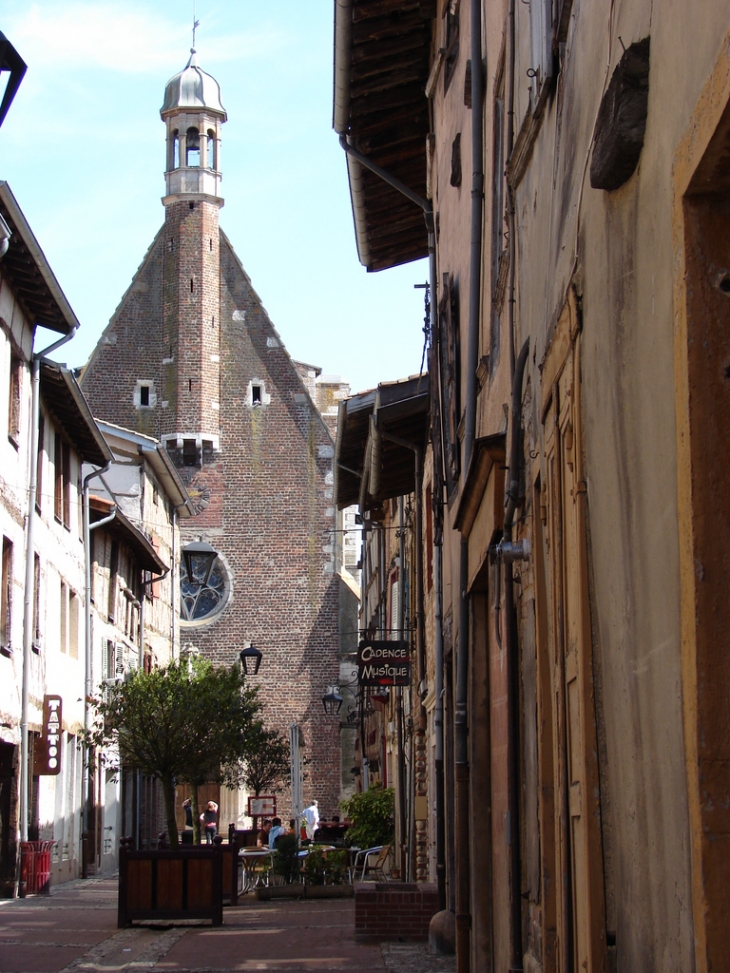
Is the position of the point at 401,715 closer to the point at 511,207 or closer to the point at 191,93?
the point at 511,207

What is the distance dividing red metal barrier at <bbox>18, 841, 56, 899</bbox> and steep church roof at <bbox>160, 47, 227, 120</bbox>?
3063 cm

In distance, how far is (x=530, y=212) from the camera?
6215 mm

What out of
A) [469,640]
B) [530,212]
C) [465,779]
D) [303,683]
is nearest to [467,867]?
[465,779]

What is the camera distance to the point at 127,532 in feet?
92.7

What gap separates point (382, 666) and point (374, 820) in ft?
16.8

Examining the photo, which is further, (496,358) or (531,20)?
(496,358)

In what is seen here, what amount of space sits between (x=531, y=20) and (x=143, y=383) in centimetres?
3804

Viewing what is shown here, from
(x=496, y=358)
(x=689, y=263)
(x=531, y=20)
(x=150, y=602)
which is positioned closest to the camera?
(x=689, y=263)

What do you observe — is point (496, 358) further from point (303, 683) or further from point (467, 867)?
point (303, 683)

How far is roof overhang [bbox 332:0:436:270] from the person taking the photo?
12.0 m

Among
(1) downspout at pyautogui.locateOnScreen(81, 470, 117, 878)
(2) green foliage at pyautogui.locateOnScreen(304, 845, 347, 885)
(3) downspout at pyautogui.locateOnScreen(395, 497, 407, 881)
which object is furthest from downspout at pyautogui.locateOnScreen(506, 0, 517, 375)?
(1) downspout at pyautogui.locateOnScreen(81, 470, 117, 878)

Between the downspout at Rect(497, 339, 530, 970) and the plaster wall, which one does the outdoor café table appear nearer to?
the downspout at Rect(497, 339, 530, 970)

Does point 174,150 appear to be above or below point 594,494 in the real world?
above

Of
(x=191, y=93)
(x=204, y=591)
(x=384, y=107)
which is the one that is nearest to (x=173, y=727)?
(x=384, y=107)
